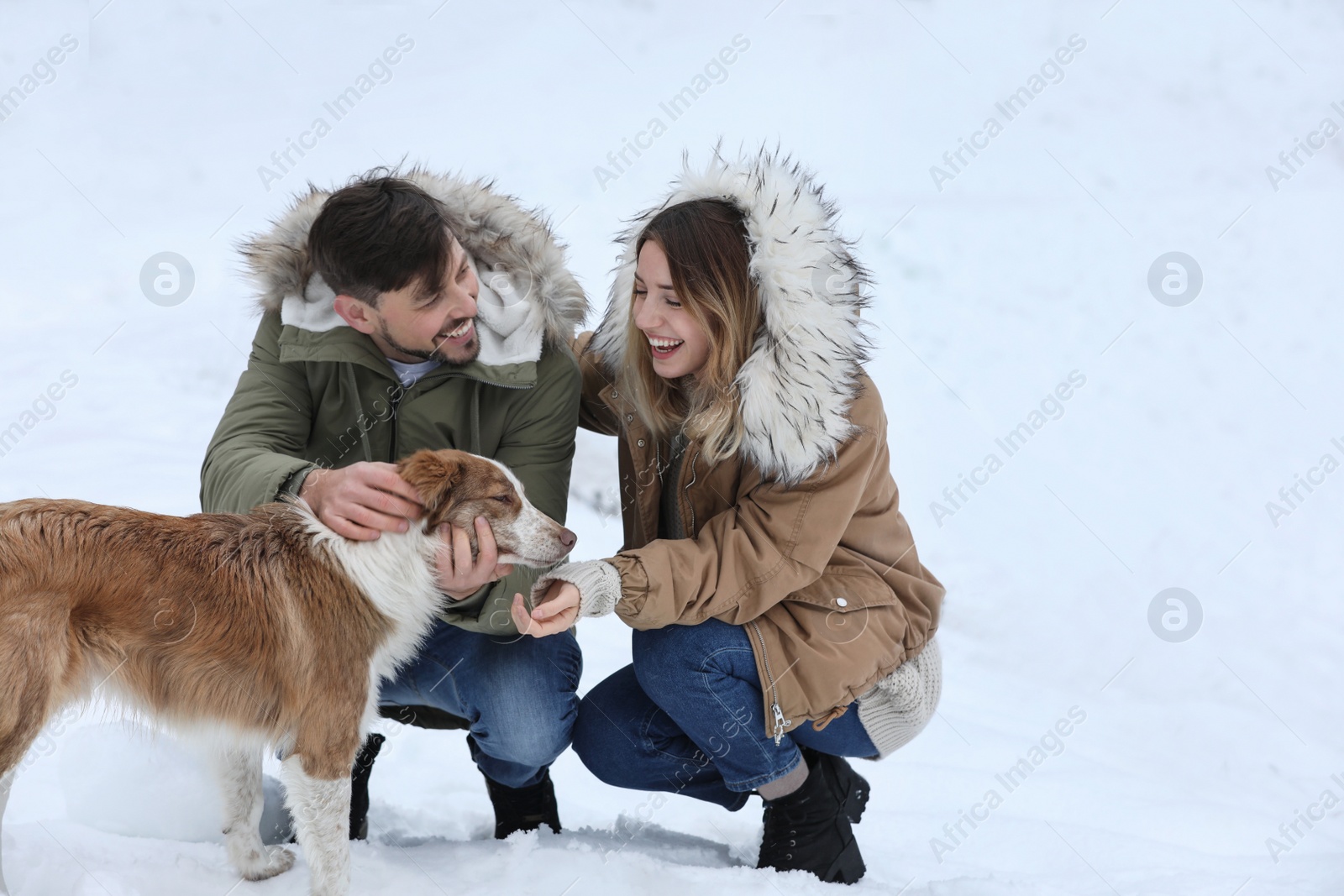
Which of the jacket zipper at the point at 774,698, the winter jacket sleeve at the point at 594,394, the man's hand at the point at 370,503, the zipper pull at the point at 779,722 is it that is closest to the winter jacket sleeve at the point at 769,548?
the jacket zipper at the point at 774,698

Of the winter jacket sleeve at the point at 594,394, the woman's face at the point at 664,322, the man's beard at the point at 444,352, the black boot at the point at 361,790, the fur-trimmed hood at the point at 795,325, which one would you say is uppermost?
the fur-trimmed hood at the point at 795,325

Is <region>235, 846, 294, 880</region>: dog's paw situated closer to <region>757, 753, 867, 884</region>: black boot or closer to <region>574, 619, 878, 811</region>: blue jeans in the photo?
<region>574, 619, 878, 811</region>: blue jeans

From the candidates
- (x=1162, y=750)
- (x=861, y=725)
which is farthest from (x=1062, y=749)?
(x=861, y=725)

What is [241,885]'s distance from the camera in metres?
2.65

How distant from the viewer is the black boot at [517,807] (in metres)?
3.09

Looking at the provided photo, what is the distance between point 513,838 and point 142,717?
3.51 feet

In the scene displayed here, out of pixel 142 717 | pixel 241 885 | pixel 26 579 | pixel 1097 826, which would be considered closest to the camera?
pixel 26 579

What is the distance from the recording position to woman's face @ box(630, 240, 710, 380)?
2.66m

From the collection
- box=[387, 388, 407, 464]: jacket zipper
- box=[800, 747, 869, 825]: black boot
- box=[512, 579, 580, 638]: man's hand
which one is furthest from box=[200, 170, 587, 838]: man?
box=[800, 747, 869, 825]: black boot

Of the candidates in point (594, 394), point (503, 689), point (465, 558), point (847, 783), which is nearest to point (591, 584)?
point (465, 558)

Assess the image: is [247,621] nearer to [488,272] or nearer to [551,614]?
[551,614]

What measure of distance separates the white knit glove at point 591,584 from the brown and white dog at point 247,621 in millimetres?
100

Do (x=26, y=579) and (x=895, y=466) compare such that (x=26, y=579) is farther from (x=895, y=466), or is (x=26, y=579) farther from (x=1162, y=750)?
(x=895, y=466)

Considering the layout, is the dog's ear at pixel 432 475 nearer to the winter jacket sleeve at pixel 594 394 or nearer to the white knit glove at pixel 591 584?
the white knit glove at pixel 591 584
